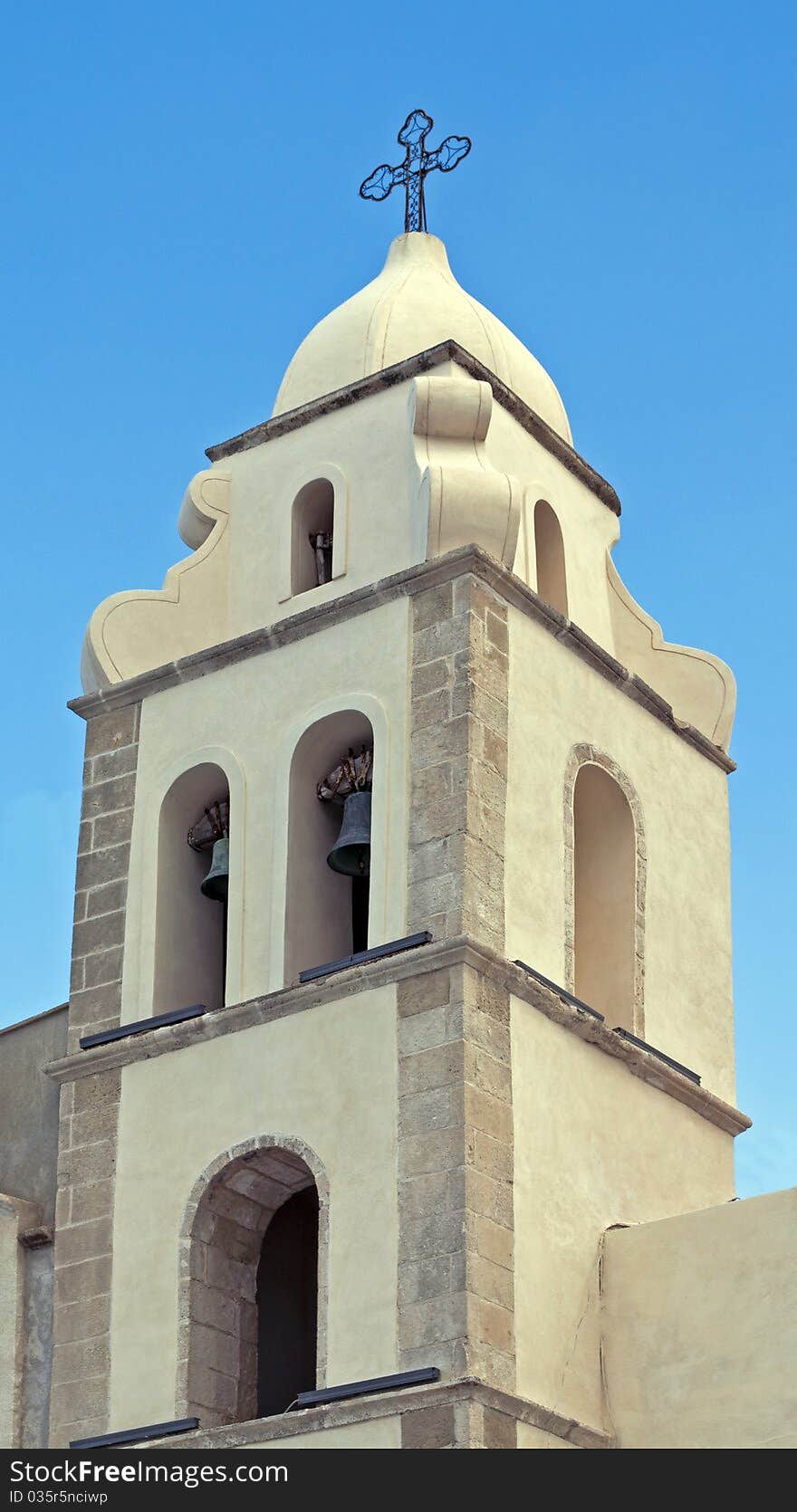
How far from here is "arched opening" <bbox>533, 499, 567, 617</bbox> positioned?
829 inches

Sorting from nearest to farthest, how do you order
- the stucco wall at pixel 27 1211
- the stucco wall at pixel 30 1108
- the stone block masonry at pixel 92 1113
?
the stone block masonry at pixel 92 1113 < the stucco wall at pixel 27 1211 < the stucco wall at pixel 30 1108

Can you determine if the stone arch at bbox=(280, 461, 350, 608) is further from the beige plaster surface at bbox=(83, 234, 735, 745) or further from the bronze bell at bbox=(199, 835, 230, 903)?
the bronze bell at bbox=(199, 835, 230, 903)

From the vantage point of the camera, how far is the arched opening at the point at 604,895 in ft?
64.4

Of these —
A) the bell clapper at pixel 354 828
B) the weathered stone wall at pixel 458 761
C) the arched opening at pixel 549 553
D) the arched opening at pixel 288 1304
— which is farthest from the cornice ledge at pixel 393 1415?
the arched opening at pixel 549 553

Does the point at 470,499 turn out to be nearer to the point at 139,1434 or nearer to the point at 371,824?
the point at 371,824

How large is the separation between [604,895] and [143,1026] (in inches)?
127

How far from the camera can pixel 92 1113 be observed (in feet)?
62.6

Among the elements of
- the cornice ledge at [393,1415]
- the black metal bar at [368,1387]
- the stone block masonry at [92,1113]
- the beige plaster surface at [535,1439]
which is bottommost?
the beige plaster surface at [535,1439]

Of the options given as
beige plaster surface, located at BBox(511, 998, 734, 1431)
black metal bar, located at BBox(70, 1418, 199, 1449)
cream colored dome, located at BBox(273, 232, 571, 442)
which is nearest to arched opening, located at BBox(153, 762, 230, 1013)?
beige plaster surface, located at BBox(511, 998, 734, 1431)

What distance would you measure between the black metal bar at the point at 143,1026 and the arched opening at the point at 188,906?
326 millimetres

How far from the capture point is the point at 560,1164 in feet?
Answer: 59.1

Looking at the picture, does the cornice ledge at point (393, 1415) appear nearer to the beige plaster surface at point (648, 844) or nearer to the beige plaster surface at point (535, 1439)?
the beige plaster surface at point (535, 1439)
